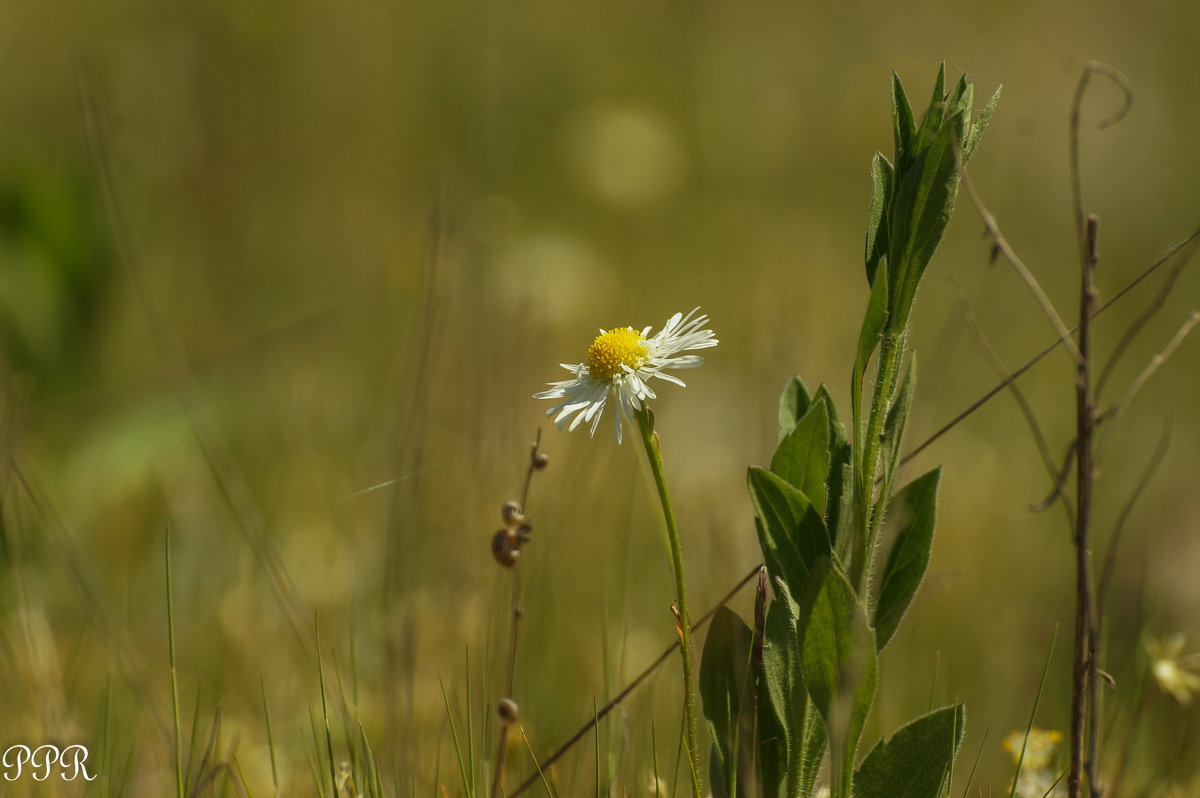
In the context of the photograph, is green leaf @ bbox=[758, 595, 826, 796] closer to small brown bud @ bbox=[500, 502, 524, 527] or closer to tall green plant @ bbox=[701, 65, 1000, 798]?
tall green plant @ bbox=[701, 65, 1000, 798]

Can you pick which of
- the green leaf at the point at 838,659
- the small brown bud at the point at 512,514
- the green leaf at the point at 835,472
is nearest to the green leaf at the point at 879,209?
the green leaf at the point at 835,472

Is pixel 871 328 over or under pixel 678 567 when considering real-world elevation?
over

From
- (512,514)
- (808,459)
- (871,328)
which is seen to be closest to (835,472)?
(808,459)

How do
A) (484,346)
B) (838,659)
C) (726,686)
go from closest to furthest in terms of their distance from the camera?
(838,659), (726,686), (484,346)

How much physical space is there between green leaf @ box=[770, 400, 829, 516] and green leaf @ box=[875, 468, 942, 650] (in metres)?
0.06

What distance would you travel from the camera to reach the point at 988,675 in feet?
5.55

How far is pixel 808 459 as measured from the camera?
2.45ft

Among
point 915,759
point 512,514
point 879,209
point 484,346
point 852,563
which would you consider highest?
point 484,346

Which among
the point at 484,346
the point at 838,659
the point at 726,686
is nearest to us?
the point at 838,659

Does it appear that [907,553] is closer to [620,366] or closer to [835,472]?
[835,472]

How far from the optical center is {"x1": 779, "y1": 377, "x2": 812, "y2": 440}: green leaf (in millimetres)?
825

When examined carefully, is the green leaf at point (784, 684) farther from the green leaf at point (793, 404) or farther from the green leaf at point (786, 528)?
the green leaf at point (793, 404)

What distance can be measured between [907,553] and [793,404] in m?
0.16

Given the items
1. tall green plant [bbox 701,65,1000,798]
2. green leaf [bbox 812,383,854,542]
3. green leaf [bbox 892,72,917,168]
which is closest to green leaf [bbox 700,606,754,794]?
tall green plant [bbox 701,65,1000,798]
